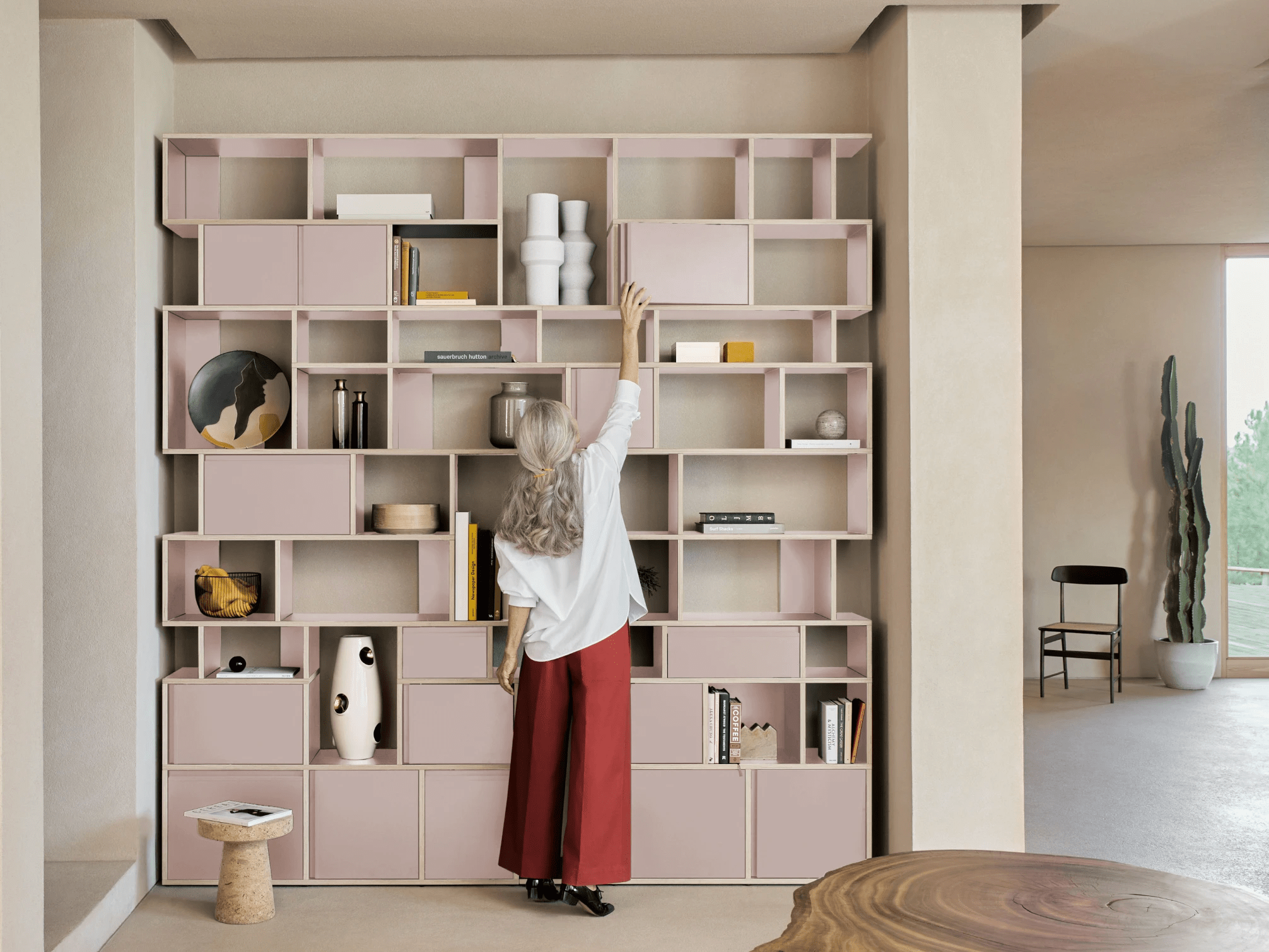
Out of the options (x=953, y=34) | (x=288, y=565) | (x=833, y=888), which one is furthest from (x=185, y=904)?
(x=953, y=34)

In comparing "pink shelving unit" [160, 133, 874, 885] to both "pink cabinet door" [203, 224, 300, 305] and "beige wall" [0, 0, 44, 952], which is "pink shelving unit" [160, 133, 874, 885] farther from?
"beige wall" [0, 0, 44, 952]

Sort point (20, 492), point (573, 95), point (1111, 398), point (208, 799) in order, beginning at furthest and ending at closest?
point (1111, 398) < point (573, 95) < point (208, 799) < point (20, 492)

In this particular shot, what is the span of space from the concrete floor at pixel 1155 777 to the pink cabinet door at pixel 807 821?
923mm

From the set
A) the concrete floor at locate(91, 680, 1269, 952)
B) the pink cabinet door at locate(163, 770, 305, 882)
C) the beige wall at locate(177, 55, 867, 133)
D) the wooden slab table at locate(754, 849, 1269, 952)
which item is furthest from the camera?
the beige wall at locate(177, 55, 867, 133)

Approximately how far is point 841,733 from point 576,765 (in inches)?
38.6

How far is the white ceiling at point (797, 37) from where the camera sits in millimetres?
3404

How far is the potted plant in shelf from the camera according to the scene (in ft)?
23.3

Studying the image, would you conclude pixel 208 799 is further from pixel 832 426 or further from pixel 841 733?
pixel 832 426

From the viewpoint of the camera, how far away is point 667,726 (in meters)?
3.60

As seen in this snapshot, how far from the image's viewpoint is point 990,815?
3451 mm

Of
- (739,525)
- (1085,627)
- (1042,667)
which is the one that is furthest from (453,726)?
(1085,627)

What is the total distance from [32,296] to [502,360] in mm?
1472

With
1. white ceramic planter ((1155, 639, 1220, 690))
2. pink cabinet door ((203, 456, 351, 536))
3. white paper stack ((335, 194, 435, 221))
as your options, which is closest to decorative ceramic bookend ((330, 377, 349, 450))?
pink cabinet door ((203, 456, 351, 536))

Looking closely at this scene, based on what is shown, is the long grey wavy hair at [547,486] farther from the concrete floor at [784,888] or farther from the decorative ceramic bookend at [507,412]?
the concrete floor at [784,888]
